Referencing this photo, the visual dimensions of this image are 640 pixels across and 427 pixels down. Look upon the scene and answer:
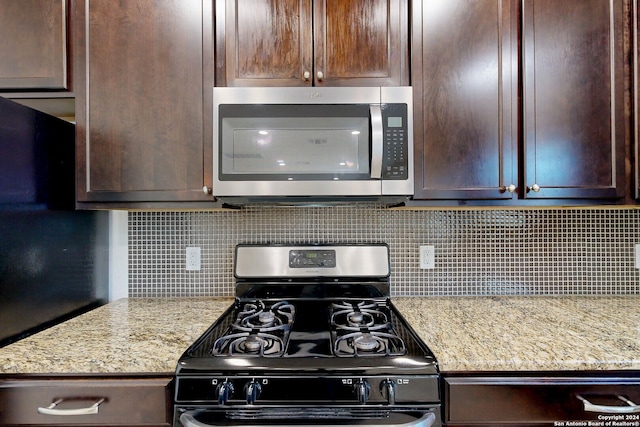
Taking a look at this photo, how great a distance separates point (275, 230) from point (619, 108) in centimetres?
143

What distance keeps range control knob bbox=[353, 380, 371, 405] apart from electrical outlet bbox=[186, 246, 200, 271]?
99 cm

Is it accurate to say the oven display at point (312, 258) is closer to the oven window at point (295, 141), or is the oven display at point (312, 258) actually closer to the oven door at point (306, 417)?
the oven window at point (295, 141)

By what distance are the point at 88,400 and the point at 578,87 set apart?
187cm

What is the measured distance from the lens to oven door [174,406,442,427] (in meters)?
0.89

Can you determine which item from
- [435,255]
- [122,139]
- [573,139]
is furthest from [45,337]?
[573,139]

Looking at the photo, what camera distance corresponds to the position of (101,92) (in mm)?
1278

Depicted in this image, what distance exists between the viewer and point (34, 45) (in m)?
1.27

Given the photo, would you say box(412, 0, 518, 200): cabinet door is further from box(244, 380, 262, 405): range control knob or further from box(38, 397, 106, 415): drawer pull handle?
box(38, 397, 106, 415): drawer pull handle

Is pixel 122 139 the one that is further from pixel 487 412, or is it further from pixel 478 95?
pixel 487 412

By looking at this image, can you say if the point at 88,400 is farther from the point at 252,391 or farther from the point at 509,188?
the point at 509,188

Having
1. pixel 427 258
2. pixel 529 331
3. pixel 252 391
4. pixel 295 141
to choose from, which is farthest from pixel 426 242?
pixel 252 391

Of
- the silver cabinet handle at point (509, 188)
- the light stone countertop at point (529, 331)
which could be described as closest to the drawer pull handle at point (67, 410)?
the light stone countertop at point (529, 331)

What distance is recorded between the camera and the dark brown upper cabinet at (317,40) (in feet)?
4.19

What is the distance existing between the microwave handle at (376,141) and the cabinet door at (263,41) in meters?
0.29
